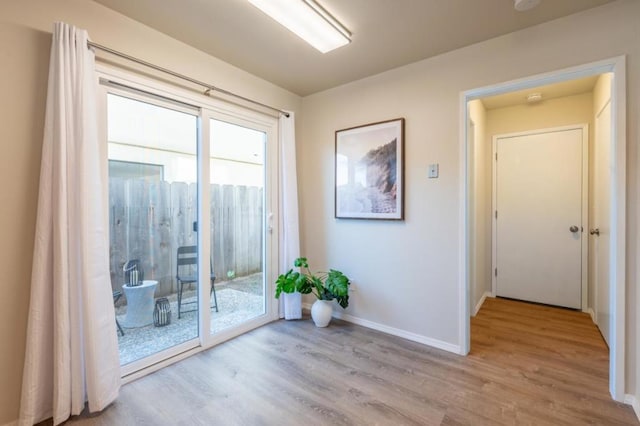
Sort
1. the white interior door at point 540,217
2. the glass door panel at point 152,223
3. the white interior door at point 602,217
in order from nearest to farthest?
the glass door panel at point 152,223 < the white interior door at point 602,217 < the white interior door at point 540,217

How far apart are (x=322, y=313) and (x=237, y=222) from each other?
1288 millimetres

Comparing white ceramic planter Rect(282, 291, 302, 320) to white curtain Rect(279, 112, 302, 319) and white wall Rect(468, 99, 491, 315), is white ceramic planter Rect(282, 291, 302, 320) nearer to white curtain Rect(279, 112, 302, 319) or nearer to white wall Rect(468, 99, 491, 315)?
white curtain Rect(279, 112, 302, 319)

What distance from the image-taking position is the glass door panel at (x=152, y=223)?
210 centimetres

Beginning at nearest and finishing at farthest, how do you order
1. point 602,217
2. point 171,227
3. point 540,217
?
1. point 171,227
2. point 602,217
3. point 540,217

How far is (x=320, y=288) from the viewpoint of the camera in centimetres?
303

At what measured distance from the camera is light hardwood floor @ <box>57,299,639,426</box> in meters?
1.71

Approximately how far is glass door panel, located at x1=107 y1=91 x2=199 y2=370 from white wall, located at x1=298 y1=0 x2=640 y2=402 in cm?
142

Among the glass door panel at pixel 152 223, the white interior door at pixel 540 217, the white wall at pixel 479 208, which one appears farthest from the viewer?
the white interior door at pixel 540 217

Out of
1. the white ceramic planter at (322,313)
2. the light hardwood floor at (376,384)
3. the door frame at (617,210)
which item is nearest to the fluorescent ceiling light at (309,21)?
the door frame at (617,210)

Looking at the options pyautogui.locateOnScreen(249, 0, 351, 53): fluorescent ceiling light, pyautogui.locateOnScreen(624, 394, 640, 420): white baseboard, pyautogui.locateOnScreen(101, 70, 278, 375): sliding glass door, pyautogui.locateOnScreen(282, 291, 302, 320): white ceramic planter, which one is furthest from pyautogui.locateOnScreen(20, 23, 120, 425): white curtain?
pyautogui.locateOnScreen(624, 394, 640, 420): white baseboard

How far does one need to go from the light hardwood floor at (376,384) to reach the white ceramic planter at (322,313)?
0.13 m

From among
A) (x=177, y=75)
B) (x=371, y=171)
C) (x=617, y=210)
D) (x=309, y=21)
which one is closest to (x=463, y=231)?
(x=617, y=210)

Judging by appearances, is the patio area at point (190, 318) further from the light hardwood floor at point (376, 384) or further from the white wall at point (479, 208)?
the white wall at point (479, 208)

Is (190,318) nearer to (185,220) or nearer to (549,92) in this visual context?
(185,220)
